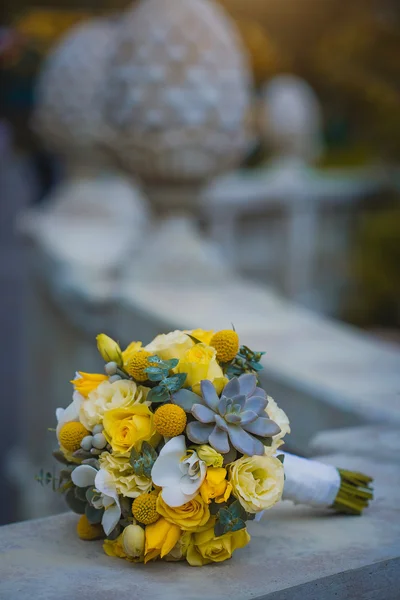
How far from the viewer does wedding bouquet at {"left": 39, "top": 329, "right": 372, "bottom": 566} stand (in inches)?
63.3

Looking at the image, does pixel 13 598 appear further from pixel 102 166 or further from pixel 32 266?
pixel 102 166

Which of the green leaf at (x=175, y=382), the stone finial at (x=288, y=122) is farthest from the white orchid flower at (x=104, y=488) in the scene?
the stone finial at (x=288, y=122)

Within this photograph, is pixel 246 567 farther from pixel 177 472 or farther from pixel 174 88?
pixel 174 88

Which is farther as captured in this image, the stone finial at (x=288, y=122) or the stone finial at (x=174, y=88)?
the stone finial at (x=288, y=122)

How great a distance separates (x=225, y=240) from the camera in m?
7.14

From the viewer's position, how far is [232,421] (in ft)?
5.34

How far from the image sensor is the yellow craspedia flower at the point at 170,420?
1.61 metres

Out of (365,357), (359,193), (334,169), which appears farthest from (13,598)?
(334,169)

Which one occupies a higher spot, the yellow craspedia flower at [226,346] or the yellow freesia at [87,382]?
the yellow craspedia flower at [226,346]

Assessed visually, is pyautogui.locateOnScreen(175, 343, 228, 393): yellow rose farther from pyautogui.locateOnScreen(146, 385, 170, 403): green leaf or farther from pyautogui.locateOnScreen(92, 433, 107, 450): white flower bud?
pyautogui.locateOnScreen(92, 433, 107, 450): white flower bud

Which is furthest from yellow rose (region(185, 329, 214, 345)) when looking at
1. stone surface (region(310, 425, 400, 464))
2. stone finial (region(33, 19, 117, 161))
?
stone finial (region(33, 19, 117, 161))

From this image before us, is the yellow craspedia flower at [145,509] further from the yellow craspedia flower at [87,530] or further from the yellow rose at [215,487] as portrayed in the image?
the yellow craspedia flower at [87,530]

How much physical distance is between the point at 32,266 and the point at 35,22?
7.65 metres

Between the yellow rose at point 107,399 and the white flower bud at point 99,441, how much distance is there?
0.12 feet
